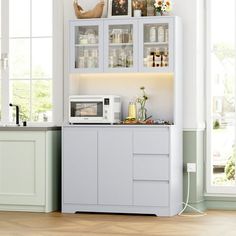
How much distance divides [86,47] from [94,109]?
64cm

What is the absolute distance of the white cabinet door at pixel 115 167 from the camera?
661 centimetres

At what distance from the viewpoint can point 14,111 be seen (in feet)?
24.4

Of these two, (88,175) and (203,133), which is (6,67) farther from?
(203,133)

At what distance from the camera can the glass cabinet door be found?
6770mm

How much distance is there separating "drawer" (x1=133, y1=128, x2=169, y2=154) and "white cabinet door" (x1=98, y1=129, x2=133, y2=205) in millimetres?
79

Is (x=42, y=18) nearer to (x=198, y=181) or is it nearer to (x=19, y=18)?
(x=19, y=18)

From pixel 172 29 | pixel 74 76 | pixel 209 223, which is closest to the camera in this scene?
pixel 209 223

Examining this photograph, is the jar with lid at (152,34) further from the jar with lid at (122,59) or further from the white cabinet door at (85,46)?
the white cabinet door at (85,46)

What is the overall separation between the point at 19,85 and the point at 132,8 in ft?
4.93

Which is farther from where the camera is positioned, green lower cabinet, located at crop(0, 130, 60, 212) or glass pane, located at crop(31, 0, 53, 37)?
glass pane, located at crop(31, 0, 53, 37)

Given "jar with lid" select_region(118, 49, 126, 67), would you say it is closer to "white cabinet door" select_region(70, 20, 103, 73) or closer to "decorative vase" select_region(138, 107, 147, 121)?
"white cabinet door" select_region(70, 20, 103, 73)

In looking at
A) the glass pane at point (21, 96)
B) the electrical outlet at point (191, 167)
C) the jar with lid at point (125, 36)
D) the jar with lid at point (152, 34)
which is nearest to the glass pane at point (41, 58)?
the glass pane at point (21, 96)

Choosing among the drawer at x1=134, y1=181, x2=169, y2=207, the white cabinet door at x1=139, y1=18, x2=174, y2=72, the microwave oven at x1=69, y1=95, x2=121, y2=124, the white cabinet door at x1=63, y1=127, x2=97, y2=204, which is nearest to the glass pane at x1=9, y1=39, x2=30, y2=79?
the microwave oven at x1=69, y1=95, x2=121, y2=124

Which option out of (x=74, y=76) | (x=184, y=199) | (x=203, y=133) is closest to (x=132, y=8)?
(x=74, y=76)
